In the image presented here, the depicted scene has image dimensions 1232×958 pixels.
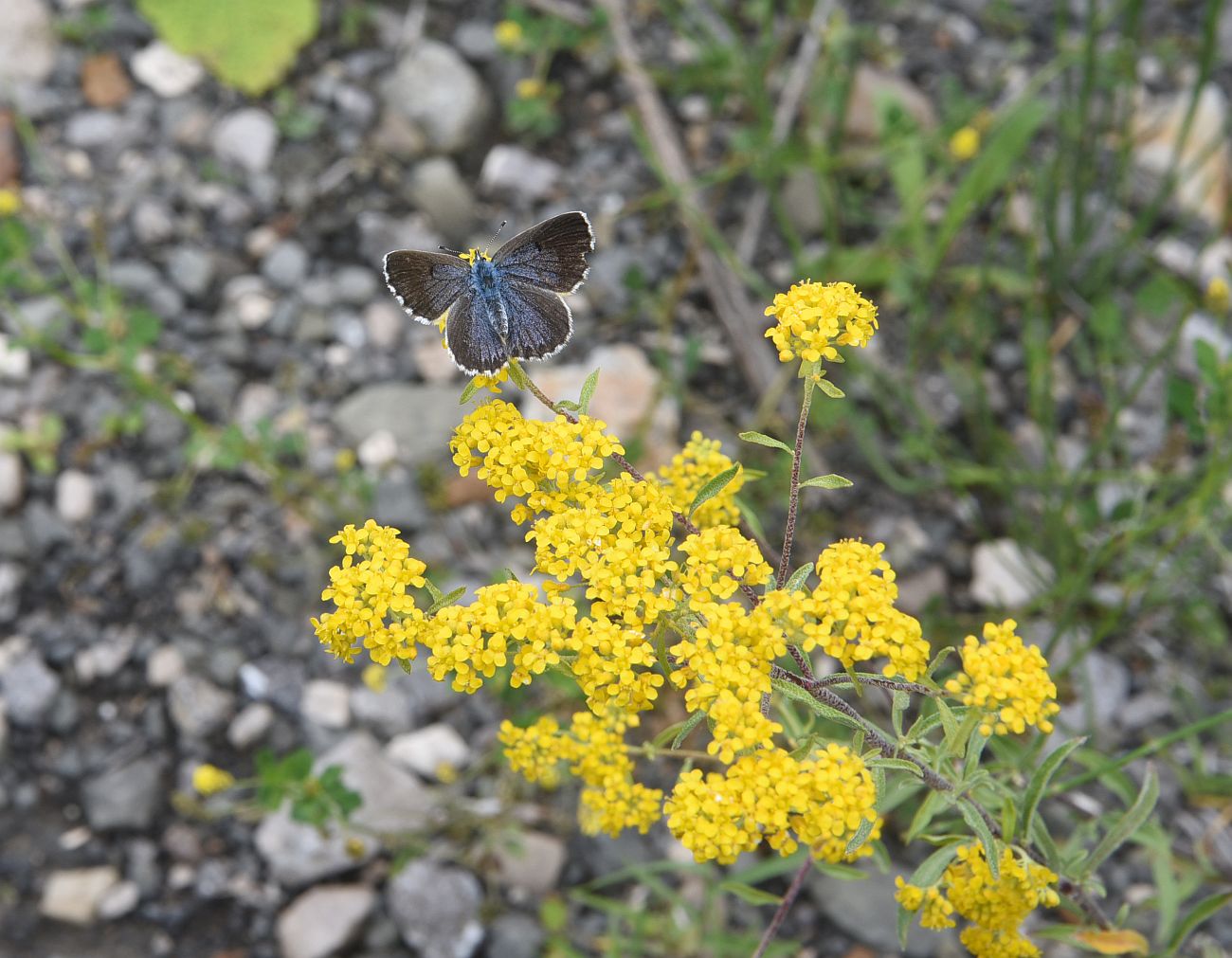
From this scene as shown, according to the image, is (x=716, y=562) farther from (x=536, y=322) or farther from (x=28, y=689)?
(x=28, y=689)

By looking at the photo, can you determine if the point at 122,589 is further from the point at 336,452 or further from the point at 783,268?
the point at 783,268

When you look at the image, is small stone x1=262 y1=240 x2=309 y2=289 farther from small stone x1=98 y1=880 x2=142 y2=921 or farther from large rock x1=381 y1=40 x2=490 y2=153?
small stone x1=98 y1=880 x2=142 y2=921

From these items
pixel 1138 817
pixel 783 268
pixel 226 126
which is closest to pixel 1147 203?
pixel 783 268

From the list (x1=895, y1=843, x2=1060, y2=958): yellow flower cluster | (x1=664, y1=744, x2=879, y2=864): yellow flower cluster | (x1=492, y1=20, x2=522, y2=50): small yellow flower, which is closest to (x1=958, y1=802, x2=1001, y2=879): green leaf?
(x1=895, y1=843, x2=1060, y2=958): yellow flower cluster

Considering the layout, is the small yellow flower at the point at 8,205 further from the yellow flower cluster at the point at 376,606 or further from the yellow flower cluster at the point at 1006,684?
the yellow flower cluster at the point at 1006,684

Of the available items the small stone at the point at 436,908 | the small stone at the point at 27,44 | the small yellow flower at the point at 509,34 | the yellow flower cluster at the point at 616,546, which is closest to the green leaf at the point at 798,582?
the yellow flower cluster at the point at 616,546
